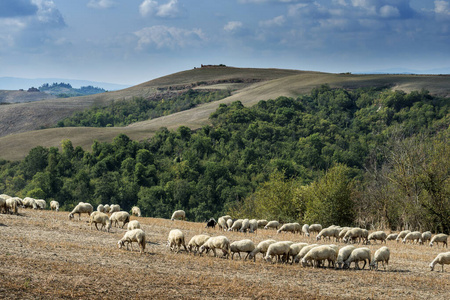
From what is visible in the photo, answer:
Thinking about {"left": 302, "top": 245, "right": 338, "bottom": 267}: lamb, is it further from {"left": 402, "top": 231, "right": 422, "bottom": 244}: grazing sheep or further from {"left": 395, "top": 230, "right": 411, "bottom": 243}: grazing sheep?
{"left": 395, "top": 230, "right": 411, "bottom": 243}: grazing sheep

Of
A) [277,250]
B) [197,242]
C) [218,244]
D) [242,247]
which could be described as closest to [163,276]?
[218,244]

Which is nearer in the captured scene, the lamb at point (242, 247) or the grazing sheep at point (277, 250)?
the grazing sheep at point (277, 250)

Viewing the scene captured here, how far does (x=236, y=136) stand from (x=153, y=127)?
107 ft

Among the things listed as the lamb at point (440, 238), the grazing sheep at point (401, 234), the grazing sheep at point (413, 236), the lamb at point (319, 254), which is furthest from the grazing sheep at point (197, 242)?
the grazing sheep at point (401, 234)

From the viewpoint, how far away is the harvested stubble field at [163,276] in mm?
16281

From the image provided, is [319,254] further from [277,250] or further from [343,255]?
[277,250]

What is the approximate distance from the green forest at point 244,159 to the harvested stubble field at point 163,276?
30.3 meters

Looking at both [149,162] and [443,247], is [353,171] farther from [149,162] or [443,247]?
[443,247]

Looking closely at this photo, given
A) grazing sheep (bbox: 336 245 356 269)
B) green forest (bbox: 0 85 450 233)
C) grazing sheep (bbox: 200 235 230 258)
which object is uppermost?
grazing sheep (bbox: 200 235 230 258)

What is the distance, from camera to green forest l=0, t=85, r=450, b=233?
10811 centimetres

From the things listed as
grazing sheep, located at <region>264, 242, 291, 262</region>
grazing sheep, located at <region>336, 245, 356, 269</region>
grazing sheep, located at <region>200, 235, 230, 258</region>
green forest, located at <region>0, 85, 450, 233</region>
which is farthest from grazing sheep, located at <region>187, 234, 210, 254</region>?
green forest, located at <region>0, 85, 450, 233</region>

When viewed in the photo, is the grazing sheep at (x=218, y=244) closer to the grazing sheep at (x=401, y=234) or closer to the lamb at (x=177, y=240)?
the lamb at (x=177, y=240)

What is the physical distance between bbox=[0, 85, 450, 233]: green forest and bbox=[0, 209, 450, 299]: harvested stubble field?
1195 inches

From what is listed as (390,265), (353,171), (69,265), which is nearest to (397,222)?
(390,265)
